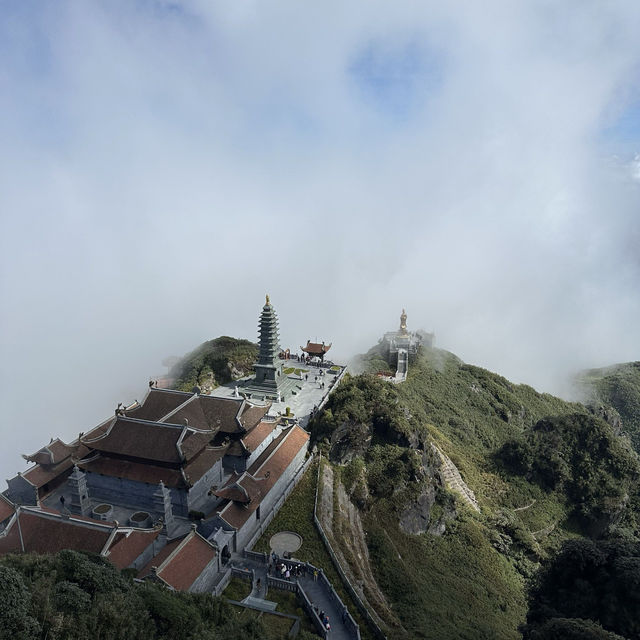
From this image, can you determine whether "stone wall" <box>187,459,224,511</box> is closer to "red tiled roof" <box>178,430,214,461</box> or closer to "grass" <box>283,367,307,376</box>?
A: "red tiled roof" <box>178,430,214,461</box>

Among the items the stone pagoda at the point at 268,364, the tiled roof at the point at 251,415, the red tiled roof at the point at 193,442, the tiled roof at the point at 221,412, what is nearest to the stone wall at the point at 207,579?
the red tiled roof at the point at 193,442

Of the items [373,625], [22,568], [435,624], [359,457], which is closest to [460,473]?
[359,457]

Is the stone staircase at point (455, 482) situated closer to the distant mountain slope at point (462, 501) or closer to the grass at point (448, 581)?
the distant mountain slope at point (462, 501)

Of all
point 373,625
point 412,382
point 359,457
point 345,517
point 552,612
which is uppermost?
point 412,382

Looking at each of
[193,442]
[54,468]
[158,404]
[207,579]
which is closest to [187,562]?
[207,579]

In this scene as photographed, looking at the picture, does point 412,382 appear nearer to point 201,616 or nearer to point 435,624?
point 435,624

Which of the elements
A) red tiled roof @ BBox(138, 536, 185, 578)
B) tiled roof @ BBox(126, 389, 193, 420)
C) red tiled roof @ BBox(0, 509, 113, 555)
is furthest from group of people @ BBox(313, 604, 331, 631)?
tiled roof @ BBox(126, 389, 193, 420)

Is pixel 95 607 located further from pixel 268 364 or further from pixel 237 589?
pixel 268 364
